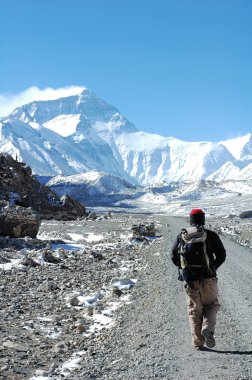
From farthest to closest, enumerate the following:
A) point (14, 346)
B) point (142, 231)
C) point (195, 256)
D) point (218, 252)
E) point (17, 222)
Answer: point (142, 231) → point (17, 222) → point (14, 346) → point (218, 252) → point (195, 256)

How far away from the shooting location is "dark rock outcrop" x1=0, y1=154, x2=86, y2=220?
6256 cm

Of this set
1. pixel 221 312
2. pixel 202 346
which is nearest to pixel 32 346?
pixel 202 346

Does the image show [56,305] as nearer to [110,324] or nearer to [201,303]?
[110,324]

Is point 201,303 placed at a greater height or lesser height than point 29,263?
greater

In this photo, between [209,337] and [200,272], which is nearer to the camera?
[209,337]

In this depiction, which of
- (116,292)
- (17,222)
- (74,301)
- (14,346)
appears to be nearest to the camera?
(14,346)

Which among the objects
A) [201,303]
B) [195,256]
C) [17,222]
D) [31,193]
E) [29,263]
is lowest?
[29,263]

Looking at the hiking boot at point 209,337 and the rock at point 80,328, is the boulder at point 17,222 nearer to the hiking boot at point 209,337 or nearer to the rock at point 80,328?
the rock at point 80,328

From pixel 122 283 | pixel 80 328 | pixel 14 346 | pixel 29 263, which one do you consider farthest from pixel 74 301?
pixel 29 263

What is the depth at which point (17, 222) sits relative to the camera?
95.9ft

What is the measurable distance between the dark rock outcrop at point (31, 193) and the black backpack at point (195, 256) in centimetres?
4998

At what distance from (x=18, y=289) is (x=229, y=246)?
681 inches

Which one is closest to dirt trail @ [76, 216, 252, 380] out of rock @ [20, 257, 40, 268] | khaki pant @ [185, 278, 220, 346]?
khaki pant @ [185, 278, 220, 346]

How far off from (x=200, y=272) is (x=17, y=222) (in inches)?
858
